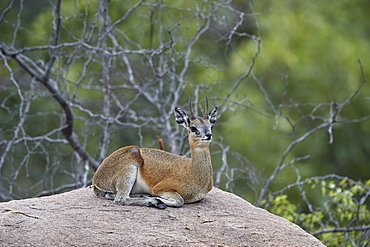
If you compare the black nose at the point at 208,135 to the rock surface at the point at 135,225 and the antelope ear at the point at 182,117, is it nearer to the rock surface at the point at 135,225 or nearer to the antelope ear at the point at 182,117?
the antelope ear at the point at 182,117

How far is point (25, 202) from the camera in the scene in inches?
286

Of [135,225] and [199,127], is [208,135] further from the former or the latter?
[135,225]

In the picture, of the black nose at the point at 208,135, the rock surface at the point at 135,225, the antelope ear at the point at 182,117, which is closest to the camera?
the rock surface at the point at 135,225

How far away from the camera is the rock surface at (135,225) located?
6.07 meters

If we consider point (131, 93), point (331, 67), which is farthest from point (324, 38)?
point (131, 93)

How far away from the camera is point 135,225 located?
21.4 feet

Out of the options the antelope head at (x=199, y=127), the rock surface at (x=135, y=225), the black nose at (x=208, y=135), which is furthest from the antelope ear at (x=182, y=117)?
the rock surface at (x=135, y=225)

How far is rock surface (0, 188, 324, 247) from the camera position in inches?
239

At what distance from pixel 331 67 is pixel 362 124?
6.72ft

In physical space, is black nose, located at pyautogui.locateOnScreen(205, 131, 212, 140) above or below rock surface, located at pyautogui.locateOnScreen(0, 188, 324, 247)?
above

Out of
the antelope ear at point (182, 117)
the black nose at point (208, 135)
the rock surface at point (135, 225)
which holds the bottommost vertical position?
the rock surface at point (135, 225)

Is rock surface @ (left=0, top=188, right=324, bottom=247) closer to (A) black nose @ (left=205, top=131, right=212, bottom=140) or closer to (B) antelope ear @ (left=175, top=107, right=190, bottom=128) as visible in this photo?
(A) black nose @ (left=205, top=131, right=212, bottom=140)

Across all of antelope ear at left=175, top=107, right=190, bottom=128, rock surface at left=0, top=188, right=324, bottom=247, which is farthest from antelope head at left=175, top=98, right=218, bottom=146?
rock surface at left=0, top=188, right=324, bottom=247

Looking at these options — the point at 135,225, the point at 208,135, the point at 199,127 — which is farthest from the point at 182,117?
the point at 135,225
